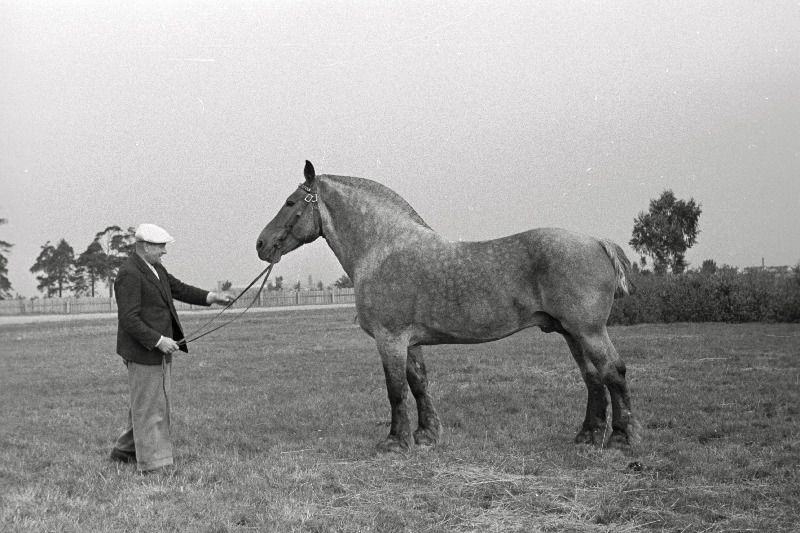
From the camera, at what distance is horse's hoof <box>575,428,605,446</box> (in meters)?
7.23

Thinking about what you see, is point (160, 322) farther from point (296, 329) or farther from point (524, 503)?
point (296, 329)

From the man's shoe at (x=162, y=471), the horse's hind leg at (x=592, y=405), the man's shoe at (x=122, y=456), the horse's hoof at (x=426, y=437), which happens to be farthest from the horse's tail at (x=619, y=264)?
the man's shoe at (x=122, y=456)

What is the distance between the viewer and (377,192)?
768 centimetres

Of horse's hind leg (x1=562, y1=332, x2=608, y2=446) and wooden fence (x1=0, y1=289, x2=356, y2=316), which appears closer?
horse's hind leg (x1=562, y1=332, x2=608, y2=446)

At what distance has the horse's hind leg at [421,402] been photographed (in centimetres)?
745

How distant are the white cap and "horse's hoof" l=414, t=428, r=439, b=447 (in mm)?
3184

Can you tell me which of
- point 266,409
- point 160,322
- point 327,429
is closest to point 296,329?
point 266,409

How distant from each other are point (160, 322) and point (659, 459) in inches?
193

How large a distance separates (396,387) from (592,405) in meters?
2.04

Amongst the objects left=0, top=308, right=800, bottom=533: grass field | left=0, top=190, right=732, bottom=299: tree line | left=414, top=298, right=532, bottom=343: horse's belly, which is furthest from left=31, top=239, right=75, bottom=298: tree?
left=414, top=298, right=532, bottom=343: horse's belly

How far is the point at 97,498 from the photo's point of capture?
586 centimetres

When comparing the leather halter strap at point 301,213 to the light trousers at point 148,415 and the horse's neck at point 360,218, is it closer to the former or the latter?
the horse's neck at point 360,218

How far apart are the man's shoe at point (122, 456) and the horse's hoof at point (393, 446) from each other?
2.43m

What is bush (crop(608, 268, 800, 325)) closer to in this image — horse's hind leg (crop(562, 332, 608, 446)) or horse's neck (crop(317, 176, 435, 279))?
horse's hind leg (crop(562, 332, 608, 446))
